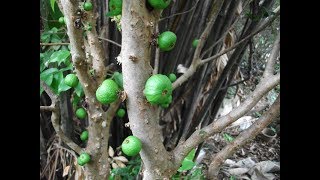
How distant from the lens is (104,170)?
2141mm

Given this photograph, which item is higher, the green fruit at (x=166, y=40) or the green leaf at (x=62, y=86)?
the green fruit at (x=166, y=40)

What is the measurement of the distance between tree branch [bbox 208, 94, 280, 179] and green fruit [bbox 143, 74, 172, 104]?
0.64 metres

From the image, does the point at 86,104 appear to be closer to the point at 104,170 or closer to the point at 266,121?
the point at 104,170

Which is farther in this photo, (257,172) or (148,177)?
(257,172)

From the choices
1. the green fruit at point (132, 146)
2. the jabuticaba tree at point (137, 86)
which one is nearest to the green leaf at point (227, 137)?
the jabuticaba tree at point (137, 86)

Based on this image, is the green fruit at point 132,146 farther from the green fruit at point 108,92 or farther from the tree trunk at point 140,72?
the green fruit at point 108,92

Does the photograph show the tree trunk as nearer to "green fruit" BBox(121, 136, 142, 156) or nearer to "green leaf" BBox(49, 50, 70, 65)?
"green fruit" BBox(121, 136, 142, 156)

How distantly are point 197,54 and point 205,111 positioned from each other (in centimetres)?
131

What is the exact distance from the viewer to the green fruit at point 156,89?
4.36 ft

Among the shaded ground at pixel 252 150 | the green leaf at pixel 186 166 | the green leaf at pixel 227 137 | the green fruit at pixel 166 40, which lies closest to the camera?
the green fruit at pixel 166 40

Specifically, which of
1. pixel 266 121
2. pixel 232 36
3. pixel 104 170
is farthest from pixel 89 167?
pixel 232 36

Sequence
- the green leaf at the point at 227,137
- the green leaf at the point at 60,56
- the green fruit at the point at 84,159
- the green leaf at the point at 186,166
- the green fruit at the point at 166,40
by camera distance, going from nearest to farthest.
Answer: the green fruit at the point at 166,40 < the green fruit at the point at 84,159 < the green leaf at the point at 60,56 < the green leaf at the point at 186,166 < the green leaf at the point at 227,137

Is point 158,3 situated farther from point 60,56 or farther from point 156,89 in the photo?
point 60,56

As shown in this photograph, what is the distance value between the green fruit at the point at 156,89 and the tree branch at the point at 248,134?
64cm
